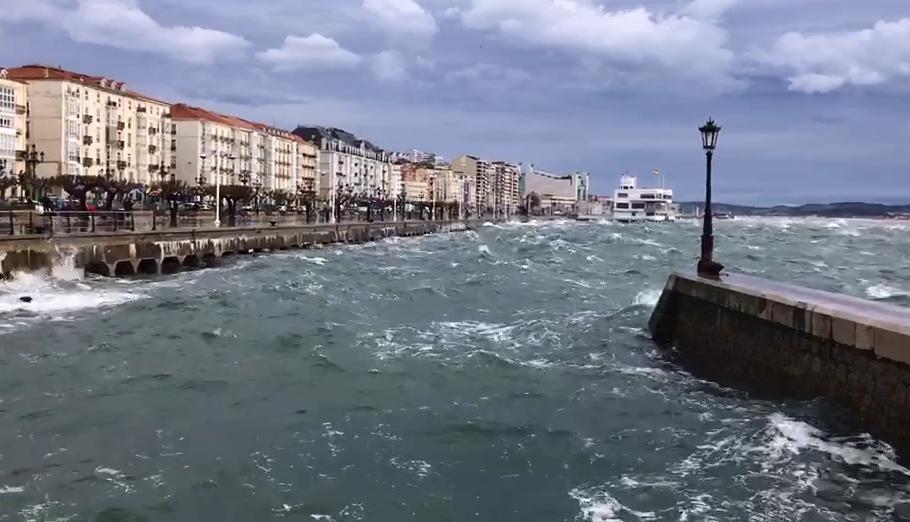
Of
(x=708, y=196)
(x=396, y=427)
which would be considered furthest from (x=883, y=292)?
(x=396, y=427)

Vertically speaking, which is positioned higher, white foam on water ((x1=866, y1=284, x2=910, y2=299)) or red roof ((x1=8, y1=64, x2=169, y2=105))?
red roof ((x1=8, y1=64, x2=169, y2=105))

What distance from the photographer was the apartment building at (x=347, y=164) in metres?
163

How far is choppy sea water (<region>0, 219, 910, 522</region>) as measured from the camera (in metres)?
8.69

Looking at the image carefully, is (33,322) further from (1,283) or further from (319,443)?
(319,443)

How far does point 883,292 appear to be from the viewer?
27625 millimetres

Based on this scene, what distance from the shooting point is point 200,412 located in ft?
39.7

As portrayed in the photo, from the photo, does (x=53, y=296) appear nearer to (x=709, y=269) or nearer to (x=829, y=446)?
(x=709, y=269)

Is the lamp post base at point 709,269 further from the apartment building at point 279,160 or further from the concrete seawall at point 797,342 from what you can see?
the apartment building at point 279,160

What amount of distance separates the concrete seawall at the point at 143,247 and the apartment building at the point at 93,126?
25.3 metres

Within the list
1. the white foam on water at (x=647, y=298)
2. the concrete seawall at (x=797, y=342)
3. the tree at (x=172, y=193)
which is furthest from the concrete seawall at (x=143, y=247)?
the concrete seawall at (x=797, y=342)

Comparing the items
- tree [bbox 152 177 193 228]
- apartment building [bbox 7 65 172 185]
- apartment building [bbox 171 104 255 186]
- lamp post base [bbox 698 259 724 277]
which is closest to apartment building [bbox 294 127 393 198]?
apartment building [bbox 171 104 255 186]

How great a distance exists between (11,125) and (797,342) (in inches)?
3093

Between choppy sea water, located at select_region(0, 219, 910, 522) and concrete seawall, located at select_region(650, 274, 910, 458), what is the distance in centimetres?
45

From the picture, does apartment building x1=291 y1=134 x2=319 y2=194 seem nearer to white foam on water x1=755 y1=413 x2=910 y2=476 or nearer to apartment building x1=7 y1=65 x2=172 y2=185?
apartment building x1=7 y1=65 x2=172 y2=185
